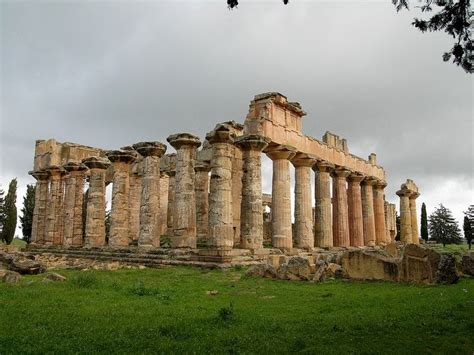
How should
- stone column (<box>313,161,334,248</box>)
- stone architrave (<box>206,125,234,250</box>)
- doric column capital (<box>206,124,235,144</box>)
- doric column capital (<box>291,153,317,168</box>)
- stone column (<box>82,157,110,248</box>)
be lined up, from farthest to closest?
stone column (<box>313,161,334,248</box>)
stone column (<box>82,157,110,248</box>)
doric column capital (<box>291,153,317,168</box>)
doric column capital (<box>206,124,235,144</box>)
stone architrave (<box>206,125,234,250</box>)

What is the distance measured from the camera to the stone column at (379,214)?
34219 mm

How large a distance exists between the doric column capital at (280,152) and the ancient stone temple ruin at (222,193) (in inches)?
2.8

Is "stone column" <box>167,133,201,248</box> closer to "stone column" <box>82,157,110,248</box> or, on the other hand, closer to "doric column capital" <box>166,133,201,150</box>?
"doric column capital" <box>166,133,201,150</box>

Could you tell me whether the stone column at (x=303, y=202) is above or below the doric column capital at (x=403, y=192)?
below

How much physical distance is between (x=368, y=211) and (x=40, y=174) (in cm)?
2572

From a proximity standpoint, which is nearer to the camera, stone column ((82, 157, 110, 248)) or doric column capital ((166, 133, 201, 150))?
doric column capital ((166, 133, 201, 150))

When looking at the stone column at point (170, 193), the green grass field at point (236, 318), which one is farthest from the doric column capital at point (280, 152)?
the green grass field at point (236, 318)

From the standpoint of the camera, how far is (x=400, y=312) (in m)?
8.45

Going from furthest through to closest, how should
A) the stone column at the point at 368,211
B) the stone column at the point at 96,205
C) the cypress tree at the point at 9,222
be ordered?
1. the cypress tree at the point at 9,222
2. the stone column at the point at 368,211
3. the stone column at the point at 96,205

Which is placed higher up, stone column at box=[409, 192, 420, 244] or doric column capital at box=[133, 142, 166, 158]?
doric column capital at box=[133, 142, 166, 158]

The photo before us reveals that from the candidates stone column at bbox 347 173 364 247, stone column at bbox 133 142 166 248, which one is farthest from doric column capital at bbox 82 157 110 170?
stone column at bbox 347 173 364 247

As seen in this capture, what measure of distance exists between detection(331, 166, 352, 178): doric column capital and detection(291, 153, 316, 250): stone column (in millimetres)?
4454

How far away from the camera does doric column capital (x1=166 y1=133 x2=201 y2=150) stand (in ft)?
69.8

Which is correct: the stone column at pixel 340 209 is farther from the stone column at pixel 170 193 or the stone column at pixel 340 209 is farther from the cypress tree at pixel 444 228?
the cypress tree at pixel 444 228
